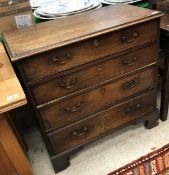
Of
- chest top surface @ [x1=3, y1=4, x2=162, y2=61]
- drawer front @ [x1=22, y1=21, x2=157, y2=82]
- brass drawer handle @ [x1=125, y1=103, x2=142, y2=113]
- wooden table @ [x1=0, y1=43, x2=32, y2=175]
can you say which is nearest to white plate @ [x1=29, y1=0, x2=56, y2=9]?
chest top surface @ [x1=3, y1=4, x2=162, y2=61]

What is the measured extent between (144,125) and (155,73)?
1.45 ft

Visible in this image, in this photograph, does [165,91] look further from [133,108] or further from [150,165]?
[150,165]

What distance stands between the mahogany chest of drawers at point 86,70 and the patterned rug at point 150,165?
0.24 m

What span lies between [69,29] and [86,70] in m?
0.21

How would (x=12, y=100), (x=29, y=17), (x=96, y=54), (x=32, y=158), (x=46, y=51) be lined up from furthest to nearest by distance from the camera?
(x=32, y=158), (x=29, y=17), (x=96, y=54), (x=46, y=51), (x=12, y=100)

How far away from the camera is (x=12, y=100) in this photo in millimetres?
759

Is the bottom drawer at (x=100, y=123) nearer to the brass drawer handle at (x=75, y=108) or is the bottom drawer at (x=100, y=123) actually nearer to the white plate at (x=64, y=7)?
the brass drawer handle at (x=75, y=108)

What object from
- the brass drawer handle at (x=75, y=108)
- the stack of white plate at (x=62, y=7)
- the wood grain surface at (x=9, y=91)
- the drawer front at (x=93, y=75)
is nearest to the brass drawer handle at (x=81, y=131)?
the brass drawer handle at (x=75, y=108)

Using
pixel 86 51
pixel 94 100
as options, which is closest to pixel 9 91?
pixel 86 51

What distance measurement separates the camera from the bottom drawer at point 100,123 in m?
1.23

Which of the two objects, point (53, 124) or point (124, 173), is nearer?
point (53, 124)

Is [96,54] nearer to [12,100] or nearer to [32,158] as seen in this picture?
[12,100]

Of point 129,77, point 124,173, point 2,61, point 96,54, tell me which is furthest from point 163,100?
point 2,61

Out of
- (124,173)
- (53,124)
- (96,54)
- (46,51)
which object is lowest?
(124,173)
